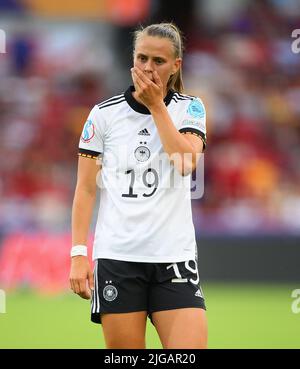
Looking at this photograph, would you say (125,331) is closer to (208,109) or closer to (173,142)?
(173,142)

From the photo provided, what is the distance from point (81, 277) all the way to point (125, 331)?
347mm

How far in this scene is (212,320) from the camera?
32.6ft

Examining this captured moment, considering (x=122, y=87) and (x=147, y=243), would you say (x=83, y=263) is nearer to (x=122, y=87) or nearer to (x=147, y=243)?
(x=147, y=243)

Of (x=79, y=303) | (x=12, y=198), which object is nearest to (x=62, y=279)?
(x=79, y=303)

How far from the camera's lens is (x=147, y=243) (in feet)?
15.0

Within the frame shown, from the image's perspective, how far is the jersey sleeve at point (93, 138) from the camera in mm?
4695

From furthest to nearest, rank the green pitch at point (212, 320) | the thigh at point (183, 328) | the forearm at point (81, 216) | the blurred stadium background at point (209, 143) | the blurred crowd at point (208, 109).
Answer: the blurred crowd at point (208, 109) → the blurred stadium background at point (209, 143) → the green pitch at point (212, 320) → the forearm at point (81, 216) → the thigh at point (183, 328)

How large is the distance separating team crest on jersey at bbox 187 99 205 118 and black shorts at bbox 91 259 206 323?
756mm

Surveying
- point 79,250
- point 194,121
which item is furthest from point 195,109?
point 79,250

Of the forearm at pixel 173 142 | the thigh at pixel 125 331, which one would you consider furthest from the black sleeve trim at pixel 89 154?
the thigh at pixel 125 331

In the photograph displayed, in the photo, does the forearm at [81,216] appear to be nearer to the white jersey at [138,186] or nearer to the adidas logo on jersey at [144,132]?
the white jersey at [138,186]

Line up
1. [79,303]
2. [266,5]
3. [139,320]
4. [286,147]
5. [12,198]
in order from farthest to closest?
[266,5] → [286,147] → [12,198] → [79,303] → [139,320]

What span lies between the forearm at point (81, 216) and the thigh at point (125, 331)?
0.42 metres

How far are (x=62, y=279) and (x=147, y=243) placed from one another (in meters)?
7.52
